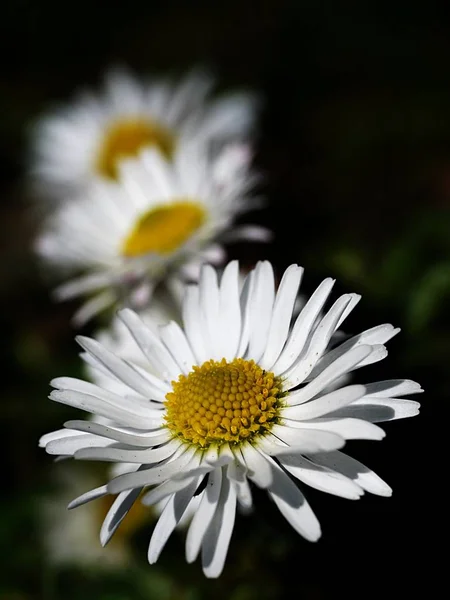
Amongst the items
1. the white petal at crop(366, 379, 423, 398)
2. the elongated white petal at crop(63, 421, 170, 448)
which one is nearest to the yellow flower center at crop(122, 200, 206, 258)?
the elongated white petal at crop(63, 421, 170, 448)

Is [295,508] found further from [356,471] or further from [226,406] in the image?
[226,406]

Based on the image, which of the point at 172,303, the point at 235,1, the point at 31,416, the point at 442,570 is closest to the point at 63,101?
the point at 235,1

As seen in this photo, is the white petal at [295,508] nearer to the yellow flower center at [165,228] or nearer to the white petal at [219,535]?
the white petal at [219,535]

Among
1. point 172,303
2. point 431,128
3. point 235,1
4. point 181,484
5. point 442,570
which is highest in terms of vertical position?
point 235,1

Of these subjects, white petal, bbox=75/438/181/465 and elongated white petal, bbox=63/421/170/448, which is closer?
white petal, bbox=75/438/181/465

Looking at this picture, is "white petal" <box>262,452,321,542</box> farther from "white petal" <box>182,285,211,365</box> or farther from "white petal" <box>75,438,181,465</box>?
"white petal" <box>182,285,211,365</box>

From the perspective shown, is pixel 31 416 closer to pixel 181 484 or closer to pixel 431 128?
pixel 181 484

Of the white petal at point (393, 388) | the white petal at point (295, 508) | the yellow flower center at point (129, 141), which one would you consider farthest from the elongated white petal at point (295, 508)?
the yellow flower center at point (129, 141)
